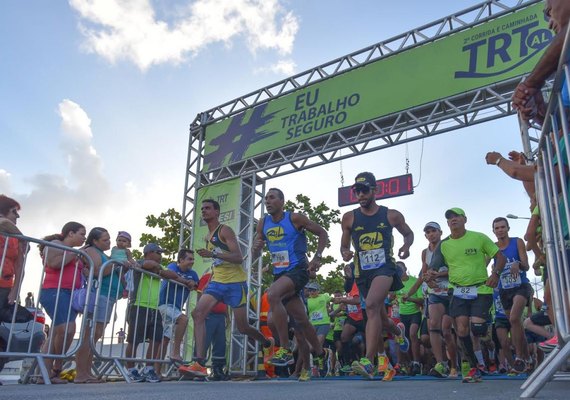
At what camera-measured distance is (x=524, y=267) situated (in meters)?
6.32

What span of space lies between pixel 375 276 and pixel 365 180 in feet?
3.19

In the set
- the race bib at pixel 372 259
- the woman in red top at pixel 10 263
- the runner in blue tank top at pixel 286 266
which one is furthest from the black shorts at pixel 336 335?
the woman in red top at pixel 10 263

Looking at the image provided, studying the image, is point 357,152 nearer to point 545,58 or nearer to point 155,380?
point 155,380

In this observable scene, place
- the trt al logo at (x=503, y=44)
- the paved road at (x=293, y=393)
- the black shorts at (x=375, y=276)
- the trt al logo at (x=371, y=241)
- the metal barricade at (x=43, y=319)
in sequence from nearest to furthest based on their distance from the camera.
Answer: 1. the paved road at (x=293, y=393)
2. the metal barricade at (x=43, y=319)
3. the black shorts at (x=375, y=276)
4. the trt al logo at (x=371, y=241)
5. the trt al logo at (x=503, y=44)

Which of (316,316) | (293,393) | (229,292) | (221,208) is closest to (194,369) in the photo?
(229,292)

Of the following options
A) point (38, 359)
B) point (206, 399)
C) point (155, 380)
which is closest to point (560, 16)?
point (206, 399)

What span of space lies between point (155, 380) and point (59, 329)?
1.40m

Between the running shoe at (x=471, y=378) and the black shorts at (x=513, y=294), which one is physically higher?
the black shorts at (x=513, y=294)

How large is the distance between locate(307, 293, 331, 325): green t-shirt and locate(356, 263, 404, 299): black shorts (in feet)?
15.8

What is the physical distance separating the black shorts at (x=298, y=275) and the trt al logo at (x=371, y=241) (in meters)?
0.69

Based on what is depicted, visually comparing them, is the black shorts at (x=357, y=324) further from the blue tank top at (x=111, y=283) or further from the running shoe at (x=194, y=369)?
the blue tank top at (x=111, y=283)

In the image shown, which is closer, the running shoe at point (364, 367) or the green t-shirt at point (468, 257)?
the running shoe at point (364, 367)

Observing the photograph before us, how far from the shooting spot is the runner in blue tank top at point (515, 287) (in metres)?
6.16

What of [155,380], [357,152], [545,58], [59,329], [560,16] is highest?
→ [357,152]
